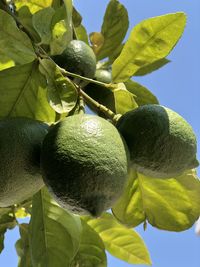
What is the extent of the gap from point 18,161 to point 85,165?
0.17 m

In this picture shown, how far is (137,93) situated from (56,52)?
41 centimetres

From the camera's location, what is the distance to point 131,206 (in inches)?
63.3

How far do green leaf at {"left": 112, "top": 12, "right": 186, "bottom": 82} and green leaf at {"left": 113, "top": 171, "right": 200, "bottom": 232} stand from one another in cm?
31

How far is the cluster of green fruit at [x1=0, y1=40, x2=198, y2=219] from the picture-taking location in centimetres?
112

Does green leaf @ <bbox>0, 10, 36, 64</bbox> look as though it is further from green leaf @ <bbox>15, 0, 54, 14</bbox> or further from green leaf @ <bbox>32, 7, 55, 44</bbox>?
green leaf @ <bbox>15, 0, 54, 14</bbox>

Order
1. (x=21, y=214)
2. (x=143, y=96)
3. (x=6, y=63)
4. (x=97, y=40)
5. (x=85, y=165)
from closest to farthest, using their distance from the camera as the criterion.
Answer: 1. (x=85, y=165)
2. (x=6, y=63)
3. (x=143, y=96)
4. (x=97, y=40)
5. (x=21, y=214)

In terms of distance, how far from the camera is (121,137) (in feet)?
4.05

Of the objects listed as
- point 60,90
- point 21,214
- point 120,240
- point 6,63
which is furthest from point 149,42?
point 21,214

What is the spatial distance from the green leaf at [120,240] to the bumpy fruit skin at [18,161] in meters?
0.75

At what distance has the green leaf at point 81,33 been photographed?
76.5 inches

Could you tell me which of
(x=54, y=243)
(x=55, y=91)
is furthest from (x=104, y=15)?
(x=54, y=243)

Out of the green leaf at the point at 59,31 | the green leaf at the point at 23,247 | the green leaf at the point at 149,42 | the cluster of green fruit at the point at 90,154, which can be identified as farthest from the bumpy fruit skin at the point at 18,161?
the green leaf at the point at 23,247

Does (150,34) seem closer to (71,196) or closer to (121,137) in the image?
(121,137)

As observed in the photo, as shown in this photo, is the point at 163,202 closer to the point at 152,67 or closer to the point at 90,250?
the point at 90,250
